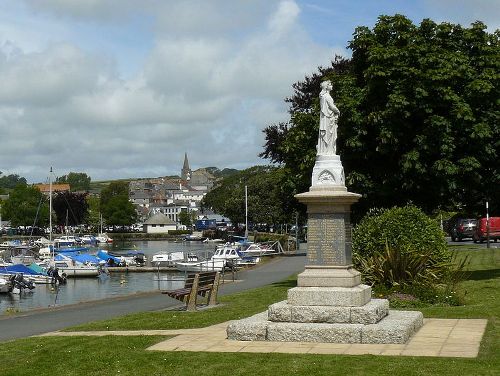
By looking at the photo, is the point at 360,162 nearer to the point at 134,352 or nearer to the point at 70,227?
the point at 134,352

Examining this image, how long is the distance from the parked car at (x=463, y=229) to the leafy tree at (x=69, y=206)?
10527 centimetres

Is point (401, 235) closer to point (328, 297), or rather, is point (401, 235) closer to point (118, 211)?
point (328, 297)

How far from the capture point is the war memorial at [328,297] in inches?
521

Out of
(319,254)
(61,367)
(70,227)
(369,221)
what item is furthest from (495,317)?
(70,227)

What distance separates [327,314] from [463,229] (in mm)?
48465

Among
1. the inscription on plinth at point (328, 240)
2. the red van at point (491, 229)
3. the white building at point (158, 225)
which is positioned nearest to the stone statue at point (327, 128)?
the inscription on plinth at point (328, 240)

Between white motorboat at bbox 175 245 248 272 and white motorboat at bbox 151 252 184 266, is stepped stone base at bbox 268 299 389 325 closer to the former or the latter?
white motorboat at bbox 175 245 248 272

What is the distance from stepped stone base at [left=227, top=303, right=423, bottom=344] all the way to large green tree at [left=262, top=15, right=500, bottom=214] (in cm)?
1120

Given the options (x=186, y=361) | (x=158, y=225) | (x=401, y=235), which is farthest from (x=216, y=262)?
(x=158, y=225)

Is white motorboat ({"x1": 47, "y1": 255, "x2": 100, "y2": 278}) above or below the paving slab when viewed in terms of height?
below

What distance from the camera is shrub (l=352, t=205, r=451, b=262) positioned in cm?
2098

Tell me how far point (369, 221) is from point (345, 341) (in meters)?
9.38

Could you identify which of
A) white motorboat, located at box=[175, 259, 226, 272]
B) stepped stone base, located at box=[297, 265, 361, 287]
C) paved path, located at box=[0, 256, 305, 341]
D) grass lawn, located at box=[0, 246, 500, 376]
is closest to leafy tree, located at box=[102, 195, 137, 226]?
white motorboat, located at box=[175, 259, 226, 272]

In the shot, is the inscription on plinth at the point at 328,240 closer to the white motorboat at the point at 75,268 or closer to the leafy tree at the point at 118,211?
the white motorboat at the point at 75,268
